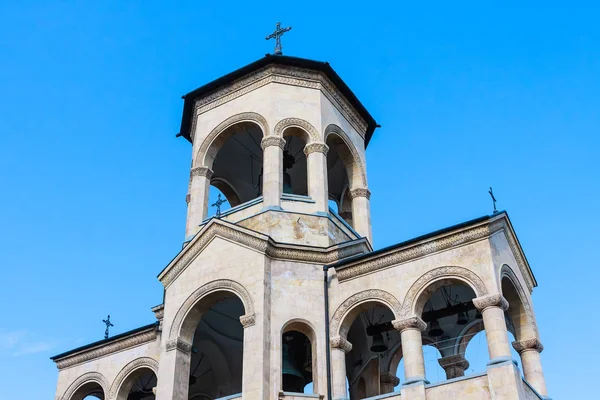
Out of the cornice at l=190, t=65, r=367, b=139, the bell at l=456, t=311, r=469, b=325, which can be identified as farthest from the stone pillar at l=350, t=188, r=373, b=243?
the bell at l=456, t=311, r=469, b=325

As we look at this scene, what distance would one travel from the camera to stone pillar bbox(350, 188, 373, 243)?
21.0 meters

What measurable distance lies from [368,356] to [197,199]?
6.33 metres

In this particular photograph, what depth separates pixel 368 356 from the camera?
20.6 meters

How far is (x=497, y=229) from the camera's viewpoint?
54.5ft

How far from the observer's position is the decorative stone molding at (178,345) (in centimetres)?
1806

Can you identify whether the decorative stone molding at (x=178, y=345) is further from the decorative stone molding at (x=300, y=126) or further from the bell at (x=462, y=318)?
the bell at (x=462, y=318)

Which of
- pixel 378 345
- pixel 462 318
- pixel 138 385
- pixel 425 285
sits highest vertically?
pixel 462 318

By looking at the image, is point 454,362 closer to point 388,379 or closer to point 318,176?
point 388,379

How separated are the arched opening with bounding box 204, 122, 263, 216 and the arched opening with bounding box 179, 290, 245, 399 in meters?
4.15

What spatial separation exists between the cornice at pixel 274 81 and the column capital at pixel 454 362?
745 centimetres

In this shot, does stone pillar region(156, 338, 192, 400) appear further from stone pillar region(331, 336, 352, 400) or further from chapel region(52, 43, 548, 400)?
stone pillar region(331, 336, 352, 400)

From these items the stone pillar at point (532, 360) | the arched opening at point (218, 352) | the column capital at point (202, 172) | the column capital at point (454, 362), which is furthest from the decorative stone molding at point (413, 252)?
the column capital at point (202, 172)

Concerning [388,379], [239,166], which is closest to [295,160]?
[239,166]

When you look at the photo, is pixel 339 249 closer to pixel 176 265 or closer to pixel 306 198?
pixel 306 198
